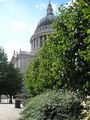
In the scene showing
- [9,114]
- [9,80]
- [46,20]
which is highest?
[46,20]

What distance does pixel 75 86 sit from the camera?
16.2m

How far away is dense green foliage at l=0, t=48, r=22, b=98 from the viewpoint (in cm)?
7669

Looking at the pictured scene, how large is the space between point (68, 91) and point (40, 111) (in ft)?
5.51

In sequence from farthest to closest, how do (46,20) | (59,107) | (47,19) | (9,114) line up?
1. (46,20)
2. (47,19)
3. (9,114)
4. (59,107)

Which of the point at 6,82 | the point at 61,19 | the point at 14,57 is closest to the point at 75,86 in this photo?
the point at 61,19

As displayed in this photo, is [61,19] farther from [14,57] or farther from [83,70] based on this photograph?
[14,57]

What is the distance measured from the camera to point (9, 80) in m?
77.1

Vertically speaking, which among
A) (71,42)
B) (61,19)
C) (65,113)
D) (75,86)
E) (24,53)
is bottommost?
(65,113)

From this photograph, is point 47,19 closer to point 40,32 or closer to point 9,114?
point 40,32

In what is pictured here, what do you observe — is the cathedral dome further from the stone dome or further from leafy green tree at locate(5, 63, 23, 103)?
leafy green tree at locate(5, 63, 23, 103)

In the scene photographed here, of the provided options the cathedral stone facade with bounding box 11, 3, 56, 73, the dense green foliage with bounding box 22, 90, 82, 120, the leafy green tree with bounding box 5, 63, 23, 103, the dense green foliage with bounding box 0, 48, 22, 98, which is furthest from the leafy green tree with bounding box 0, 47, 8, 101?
the dense green foliage with bounding box 22, 90, 82, 120

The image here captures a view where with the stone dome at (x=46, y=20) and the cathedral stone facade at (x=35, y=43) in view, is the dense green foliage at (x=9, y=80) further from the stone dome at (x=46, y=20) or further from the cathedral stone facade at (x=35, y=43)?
the stone dome at (x=46, y=20)

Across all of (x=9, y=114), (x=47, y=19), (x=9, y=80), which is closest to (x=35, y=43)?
(x=47, y=19)

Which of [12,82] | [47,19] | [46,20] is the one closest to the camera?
[12,82]
